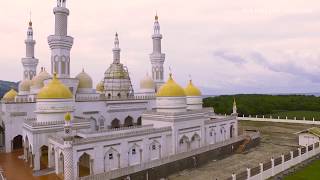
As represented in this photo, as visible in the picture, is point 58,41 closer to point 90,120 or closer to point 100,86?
point 90,120

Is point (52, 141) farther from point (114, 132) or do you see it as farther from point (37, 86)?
point (37, 86)

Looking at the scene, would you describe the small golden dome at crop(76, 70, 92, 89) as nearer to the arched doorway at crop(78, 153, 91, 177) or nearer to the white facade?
the arched doorway at crop(78, 153, 91, 177)

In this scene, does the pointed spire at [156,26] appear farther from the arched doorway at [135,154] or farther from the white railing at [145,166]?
the arched doorway at [135,154]

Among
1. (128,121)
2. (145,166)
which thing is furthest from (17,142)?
(145,166)

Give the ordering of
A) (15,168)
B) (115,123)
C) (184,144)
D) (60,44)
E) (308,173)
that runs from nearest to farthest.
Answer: (15,168), (308,173), (184,144), (60,44), (115,123)

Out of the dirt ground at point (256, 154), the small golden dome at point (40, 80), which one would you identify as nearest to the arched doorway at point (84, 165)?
the dirt ground at point (256, 154)

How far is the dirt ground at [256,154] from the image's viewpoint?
23.4 metres

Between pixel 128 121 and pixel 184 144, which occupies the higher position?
pixel 128 121

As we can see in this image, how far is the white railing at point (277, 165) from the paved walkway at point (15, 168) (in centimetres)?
1351

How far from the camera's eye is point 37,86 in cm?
3225

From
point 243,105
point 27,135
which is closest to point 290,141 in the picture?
point 243,105

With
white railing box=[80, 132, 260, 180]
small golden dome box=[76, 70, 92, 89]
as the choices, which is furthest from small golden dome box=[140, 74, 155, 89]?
white railing box=[80, 132, 260, 180]

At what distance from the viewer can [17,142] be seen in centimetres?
2998

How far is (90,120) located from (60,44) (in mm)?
9440
